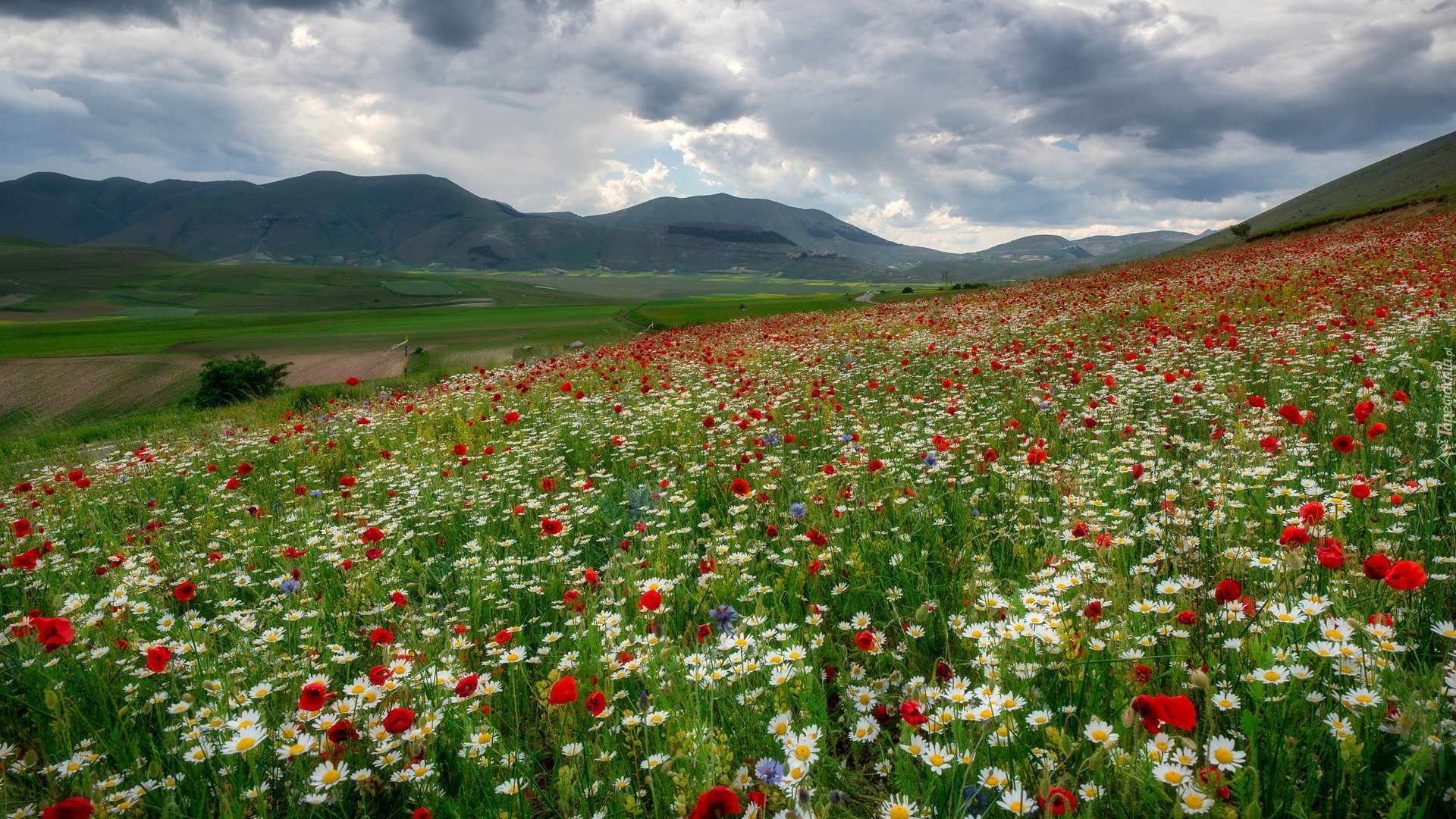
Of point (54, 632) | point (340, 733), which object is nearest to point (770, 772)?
point (340, 733)

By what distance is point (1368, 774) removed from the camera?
6.01 ft

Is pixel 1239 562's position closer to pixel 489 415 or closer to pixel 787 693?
pixel 787 693

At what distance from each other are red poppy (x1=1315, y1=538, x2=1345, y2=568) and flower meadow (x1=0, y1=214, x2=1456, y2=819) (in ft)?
0.05

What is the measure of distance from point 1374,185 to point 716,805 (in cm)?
24423

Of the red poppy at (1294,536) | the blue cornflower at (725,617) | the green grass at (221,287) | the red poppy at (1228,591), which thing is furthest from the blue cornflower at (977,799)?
the green grass at (221,287)

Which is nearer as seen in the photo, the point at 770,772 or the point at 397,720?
the point at 770,772

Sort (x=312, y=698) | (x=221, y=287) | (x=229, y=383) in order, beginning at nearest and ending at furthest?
(x=312, y=698)
(x=229, y=383)
(x=221, y=287)

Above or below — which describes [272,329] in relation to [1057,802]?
above

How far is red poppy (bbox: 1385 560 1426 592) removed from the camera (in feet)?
5.57

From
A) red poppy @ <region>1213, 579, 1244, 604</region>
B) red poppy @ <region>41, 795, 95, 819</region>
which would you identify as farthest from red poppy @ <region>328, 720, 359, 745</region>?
red poppy @ <region>1213, 579, 1244, 604</region>

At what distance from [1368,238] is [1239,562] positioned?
2672 centimetres

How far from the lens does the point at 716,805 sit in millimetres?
1563

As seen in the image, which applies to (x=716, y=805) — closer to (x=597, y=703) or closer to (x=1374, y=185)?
(x=597, y=703)

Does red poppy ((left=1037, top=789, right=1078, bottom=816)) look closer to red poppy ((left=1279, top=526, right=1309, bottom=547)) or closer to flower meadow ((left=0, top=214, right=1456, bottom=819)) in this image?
flower meadow ((left=0, top=214, right=1456, bottom=819))
